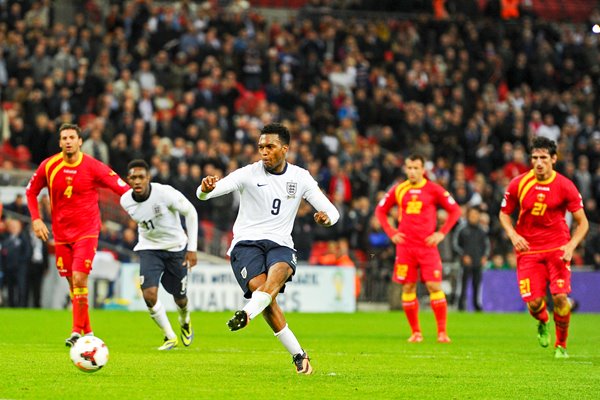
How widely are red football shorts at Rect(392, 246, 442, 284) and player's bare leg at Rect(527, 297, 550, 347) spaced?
2.62m

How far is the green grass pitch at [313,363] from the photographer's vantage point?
9703mm

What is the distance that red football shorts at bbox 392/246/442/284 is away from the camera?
17625 millimetres

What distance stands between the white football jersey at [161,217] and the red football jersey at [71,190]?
47 cm

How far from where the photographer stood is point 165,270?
15391 mm

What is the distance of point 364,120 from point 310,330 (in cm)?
1426

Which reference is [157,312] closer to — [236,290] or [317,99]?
[236,290]

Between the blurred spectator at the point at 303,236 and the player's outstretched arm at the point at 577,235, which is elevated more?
the blurred spectator at the point at 303,236

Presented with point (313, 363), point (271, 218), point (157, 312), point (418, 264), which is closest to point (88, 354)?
point (271, 218)

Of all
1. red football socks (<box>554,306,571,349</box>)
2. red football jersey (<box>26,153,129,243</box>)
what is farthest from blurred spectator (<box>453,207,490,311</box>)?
Result: red football jersey (<box>26,153,129,243</box>)

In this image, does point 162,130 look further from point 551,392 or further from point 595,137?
point 551,392

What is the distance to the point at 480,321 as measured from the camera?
2389 cm

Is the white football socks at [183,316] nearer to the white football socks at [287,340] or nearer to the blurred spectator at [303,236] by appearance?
the white football socks at [287,340]

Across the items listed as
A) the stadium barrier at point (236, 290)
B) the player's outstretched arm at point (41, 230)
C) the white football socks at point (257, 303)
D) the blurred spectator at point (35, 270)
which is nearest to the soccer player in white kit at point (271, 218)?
the white football socks at point (257, 303)

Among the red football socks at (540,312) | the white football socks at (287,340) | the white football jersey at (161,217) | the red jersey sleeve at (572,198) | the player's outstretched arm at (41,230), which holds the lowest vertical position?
the white football socks at (287,340)
